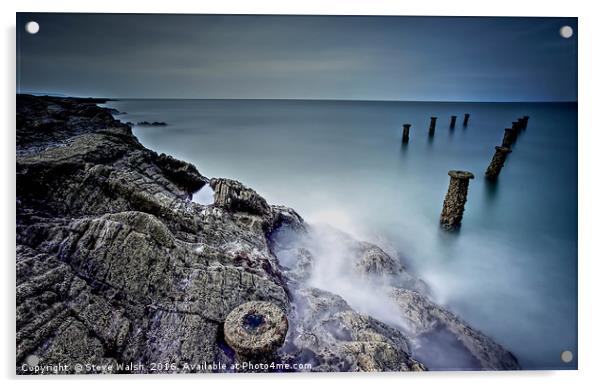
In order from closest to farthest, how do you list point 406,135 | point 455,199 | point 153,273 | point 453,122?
point 153,273, point 455,199, point 453,122, point 406,135

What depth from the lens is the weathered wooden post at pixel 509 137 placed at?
4062 mm

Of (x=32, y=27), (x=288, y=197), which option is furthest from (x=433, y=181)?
(x=32, y=27)

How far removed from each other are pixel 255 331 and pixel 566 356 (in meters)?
2.88

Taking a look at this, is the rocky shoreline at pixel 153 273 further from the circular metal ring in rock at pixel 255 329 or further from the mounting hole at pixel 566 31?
the mounting hole at pixel 566 31

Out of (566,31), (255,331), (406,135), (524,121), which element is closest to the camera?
(255,331)

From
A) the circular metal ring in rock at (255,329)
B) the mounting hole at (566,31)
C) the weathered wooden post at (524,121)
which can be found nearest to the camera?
the circular metal ring in rock at (255,329)

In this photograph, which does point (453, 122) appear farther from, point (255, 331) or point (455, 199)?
point (255, 331)

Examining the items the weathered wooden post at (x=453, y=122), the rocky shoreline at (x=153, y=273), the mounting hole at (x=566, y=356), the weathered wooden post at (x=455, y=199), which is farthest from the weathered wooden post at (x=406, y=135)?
the mounting hole at (x=566, y=356)

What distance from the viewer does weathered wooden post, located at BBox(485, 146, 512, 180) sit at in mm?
4016

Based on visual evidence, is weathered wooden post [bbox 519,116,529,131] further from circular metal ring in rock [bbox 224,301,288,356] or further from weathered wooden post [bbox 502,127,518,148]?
circular metal ring in rock [bbox 224,301,288,356]

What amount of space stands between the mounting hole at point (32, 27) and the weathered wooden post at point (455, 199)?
4127mm

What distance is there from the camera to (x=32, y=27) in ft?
9.84
